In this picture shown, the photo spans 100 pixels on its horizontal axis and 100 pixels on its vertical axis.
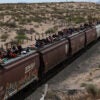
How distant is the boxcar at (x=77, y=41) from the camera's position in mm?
31678

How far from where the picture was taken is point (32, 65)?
2130 cm

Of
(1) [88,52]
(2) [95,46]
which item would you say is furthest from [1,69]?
(2) [95,46]

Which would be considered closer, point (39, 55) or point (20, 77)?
point (20, 77)

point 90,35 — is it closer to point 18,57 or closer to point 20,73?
point 18,57

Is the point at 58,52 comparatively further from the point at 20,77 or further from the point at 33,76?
the point at 20,77

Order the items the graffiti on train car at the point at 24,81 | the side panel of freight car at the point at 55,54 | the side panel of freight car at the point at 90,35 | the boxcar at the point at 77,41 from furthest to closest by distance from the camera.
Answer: the side panel of freight car at the point at 90,35, the boxcar at the point at 77,41, the side panel of freight car at the point at 55,54, the graffiti on train car at the point at 24,81

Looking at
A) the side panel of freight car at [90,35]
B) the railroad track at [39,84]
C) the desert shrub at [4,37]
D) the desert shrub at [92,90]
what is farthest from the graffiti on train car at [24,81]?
the desert shrub at [4,37]

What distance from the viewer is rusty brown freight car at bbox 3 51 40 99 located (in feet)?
58.5

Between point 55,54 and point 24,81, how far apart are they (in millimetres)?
6514

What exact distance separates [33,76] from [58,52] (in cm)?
573

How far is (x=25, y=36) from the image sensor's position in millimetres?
50406

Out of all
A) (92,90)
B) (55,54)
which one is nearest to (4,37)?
(55,54)

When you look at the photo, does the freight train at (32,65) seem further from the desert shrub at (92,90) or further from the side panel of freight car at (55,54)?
the desert shrub at (92,90)

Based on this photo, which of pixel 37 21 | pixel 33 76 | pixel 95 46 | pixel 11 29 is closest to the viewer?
pixel 33 76
